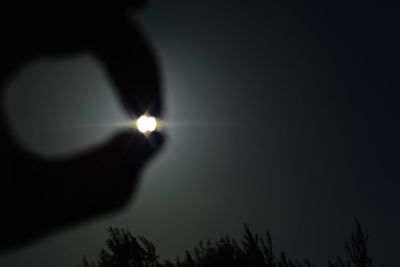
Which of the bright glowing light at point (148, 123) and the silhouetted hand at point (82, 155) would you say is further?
the bright glowing light at point (148, 123)

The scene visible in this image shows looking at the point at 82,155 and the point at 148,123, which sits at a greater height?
the point at 82,155

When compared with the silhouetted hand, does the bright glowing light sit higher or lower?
lower

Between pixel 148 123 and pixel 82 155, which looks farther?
pixel 82 155

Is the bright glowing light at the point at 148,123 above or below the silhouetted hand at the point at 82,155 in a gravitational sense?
below

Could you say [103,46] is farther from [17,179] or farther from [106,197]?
[17,179]
